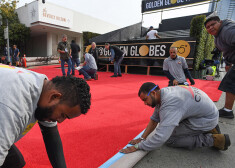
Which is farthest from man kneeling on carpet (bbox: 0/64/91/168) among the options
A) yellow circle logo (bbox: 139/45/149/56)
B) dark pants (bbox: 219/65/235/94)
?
yellow circle logo (bbox: 139/45/149/56)

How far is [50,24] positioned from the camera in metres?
14.4

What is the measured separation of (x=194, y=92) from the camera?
5.17 feet

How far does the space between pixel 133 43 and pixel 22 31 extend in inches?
517

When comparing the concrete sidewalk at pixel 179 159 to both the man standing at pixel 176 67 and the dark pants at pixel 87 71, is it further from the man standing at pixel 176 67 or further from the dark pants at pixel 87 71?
the dark pants at pixel 87 71

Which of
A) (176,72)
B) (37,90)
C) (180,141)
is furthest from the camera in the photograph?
(176,72)

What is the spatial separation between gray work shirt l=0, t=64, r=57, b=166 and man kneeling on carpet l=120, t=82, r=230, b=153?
1028 mm

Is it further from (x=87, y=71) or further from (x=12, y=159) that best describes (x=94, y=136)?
(x=87, y=71)

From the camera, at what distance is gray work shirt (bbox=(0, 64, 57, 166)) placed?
1.97 feet

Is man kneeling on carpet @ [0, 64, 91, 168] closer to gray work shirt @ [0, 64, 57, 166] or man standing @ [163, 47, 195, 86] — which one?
gray work shirt @ [0, 64, 57, 166]

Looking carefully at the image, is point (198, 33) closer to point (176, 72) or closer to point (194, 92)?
point (176, 72)

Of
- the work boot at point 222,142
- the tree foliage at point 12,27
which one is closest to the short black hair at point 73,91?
the work boot at point 222,142

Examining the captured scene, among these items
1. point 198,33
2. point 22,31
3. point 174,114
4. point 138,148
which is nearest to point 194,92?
point 174,114

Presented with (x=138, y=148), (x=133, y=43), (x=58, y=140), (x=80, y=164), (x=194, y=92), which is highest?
(x=133, y=43)

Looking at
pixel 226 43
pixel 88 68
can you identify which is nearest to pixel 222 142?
pixel 226 43
